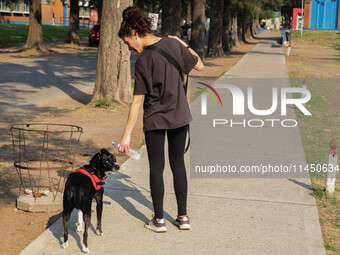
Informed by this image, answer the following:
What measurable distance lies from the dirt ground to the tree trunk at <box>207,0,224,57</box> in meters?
20.1

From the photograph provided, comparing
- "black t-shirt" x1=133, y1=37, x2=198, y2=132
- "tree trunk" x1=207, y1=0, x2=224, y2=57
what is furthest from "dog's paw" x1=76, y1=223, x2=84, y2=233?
"tree trunk" x1=207, y1=0, x2=224, y2=57

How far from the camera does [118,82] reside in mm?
12562

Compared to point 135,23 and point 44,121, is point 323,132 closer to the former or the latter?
point 44,121

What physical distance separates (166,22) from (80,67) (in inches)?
177

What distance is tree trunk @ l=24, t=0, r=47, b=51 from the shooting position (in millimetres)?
29922

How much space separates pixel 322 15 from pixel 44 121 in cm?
7890

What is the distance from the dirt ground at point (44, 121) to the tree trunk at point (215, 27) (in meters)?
20.1

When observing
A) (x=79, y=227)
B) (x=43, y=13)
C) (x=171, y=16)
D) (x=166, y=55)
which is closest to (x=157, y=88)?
(x=166, y=55)

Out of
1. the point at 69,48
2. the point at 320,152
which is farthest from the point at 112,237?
the point at 69,48

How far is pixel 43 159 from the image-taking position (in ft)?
18.1

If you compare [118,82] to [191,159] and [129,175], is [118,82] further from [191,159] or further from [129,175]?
[129,175]

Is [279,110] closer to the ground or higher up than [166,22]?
closer to the ground

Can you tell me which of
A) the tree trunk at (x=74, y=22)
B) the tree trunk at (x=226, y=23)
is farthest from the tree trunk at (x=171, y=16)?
the tree trunk at (x=74, y=22)

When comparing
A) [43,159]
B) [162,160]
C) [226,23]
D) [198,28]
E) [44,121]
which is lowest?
[44,121]
